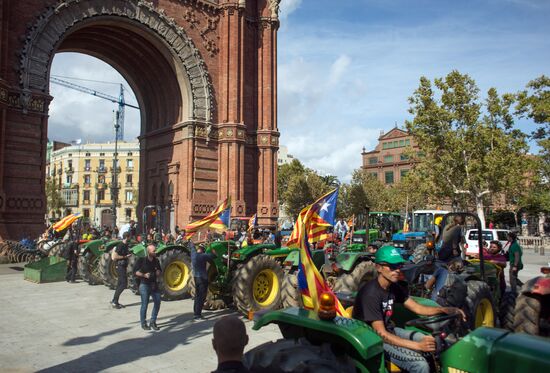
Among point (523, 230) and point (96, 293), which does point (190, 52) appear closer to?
point (96, 293)

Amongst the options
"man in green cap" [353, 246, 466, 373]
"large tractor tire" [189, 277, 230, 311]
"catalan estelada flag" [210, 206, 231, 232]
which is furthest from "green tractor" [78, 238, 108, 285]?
"man in green cap" [353, 246, 466, 373]

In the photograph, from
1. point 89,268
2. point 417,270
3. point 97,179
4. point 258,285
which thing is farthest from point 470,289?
point 97,179

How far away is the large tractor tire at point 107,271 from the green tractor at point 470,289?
9.31m

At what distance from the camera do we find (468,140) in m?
30.2

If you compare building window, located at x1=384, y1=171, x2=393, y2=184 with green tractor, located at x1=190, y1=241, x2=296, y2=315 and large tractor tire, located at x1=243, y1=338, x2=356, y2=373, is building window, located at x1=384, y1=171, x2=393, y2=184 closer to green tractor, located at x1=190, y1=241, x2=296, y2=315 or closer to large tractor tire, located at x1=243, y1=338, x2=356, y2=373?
green tractor, located at x1=190, y1=241, x2=296, y2=315

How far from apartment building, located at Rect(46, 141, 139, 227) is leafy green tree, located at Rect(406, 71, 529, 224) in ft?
201

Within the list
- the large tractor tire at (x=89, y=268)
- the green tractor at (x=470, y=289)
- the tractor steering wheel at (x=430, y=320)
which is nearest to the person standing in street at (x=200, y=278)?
the green tractor at (x=470, y=289)

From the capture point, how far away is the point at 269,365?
2.93 metres

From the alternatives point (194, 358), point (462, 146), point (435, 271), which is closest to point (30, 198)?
point (194, 358)

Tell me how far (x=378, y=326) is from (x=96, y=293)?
1089cm

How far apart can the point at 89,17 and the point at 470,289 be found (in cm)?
2299

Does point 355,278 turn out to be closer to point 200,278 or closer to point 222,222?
point 200,278

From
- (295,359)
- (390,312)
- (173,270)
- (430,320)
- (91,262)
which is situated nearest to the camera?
(295,359)

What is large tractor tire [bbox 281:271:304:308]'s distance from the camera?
8570 millimetres
